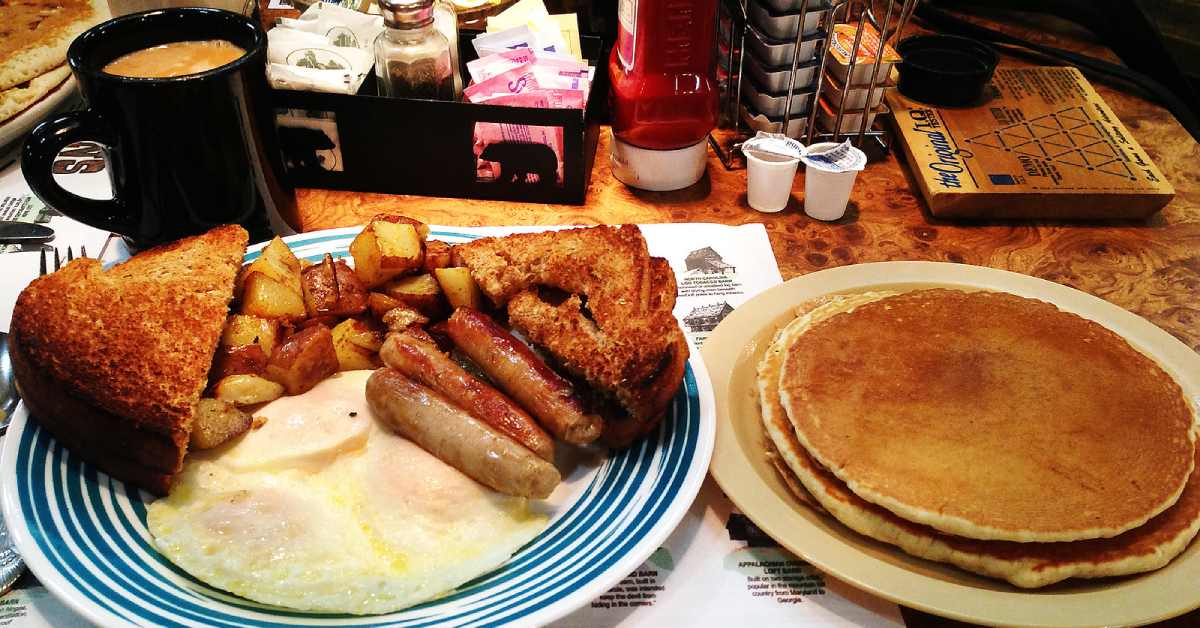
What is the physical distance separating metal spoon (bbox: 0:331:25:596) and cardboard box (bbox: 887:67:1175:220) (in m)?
2.17

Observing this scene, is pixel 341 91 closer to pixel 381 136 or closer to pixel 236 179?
pixel 381 136

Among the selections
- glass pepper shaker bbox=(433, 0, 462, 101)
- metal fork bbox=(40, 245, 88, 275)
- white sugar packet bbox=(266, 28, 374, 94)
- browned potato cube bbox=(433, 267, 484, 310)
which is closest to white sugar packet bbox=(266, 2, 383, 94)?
white sugar packet bbox=(266, 28, 374, 94)

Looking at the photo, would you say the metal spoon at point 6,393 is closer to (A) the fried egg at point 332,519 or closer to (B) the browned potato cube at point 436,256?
(A) the fried egg at point 332,519

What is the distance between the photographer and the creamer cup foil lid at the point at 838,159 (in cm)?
220

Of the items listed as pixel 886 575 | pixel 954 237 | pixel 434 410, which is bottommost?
pixel 954 237

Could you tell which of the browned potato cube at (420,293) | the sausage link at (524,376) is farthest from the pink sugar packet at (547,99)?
the sausage link at (524,376)

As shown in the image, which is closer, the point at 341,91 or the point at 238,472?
the point at 238,472

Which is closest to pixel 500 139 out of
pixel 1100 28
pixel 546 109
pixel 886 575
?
pixel 546 109

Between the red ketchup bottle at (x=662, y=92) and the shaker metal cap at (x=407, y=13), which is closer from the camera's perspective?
the shaker metal cap at (x=407, y=13)

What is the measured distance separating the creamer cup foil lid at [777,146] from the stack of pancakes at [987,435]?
28.3 inches

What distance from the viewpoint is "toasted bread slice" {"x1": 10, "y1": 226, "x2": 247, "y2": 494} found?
1241mm

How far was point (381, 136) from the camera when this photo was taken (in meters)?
2.24

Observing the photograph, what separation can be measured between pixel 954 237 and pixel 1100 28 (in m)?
1.73

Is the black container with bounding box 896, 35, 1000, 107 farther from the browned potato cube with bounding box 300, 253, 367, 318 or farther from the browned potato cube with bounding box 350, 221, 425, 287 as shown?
the browned potato cube with bounding box 300, 253, 367, 318
